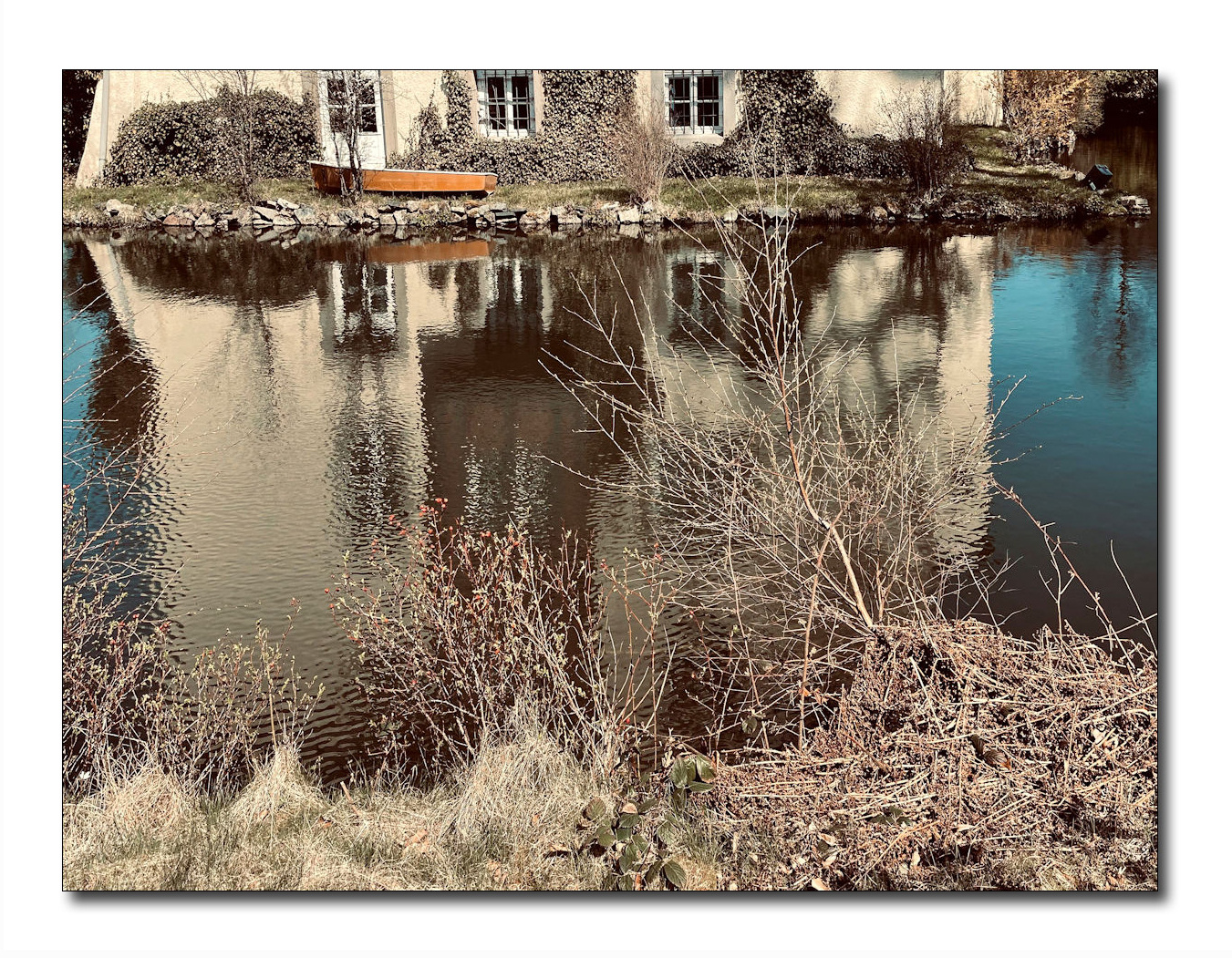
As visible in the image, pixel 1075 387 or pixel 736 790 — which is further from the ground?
pixel 1075 387

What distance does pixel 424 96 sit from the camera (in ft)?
18.4

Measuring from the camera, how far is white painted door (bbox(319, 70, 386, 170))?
209 inches

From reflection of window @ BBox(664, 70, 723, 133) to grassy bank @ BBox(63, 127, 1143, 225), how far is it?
0.39 meters

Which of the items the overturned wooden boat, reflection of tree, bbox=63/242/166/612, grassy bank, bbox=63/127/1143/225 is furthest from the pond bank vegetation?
the overturned wooden boat

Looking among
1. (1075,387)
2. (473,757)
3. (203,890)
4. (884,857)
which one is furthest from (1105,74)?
(203,890)

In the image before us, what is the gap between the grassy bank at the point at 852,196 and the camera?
191 inches

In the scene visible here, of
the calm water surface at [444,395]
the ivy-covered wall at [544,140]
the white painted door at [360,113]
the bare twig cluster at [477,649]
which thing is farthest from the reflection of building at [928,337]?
the white painted door at [360,113]

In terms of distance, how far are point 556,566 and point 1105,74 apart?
102 inches

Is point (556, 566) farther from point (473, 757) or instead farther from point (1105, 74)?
point (1105, 74)

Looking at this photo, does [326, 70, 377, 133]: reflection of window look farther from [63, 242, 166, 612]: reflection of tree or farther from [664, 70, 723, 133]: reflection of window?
[664, 70, 723, 133]: reflection of window

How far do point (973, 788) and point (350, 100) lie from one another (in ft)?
15.4

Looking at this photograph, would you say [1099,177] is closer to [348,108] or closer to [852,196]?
[852,196]

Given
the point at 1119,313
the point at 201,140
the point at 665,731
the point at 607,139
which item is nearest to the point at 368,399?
the point at 201,140

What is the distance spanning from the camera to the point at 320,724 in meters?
3.73
